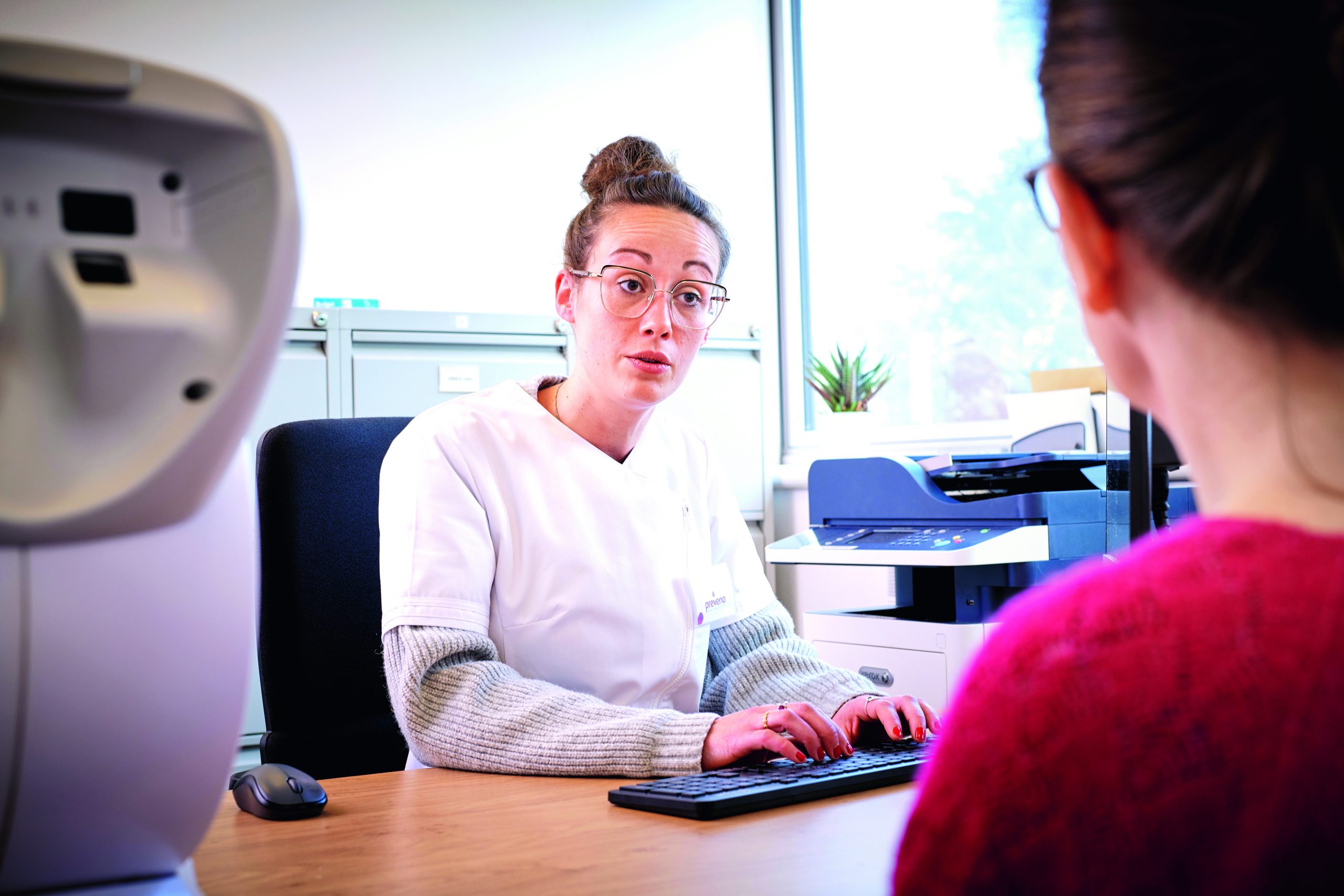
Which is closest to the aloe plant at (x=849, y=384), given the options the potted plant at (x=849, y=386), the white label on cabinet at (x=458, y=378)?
the potted plant at (x=849, y=386)

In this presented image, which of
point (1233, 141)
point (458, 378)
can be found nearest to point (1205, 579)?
point (1233, 141)

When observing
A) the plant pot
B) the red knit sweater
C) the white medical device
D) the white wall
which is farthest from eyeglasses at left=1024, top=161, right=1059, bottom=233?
the plant pot

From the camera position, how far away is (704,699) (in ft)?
5.08

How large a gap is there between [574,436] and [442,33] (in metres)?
2.56

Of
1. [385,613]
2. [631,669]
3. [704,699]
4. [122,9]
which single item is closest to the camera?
[385,613]

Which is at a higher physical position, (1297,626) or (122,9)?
(122,9)

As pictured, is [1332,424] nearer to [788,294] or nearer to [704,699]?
[704,699]

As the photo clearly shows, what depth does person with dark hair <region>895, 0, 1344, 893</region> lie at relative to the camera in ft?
1.27

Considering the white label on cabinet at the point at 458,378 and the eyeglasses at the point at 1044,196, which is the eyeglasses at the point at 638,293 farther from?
the white label on cabinet at the point at 458,378

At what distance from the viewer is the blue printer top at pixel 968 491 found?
1976 millimetres

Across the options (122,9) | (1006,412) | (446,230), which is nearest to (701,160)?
(446,230)

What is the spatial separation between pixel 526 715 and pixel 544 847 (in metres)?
0.33

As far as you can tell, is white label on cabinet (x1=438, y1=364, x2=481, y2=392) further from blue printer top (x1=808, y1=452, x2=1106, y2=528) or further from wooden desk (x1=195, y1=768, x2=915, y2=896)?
wooden desk (x1=195, y1=768, x2=915, y2=896)

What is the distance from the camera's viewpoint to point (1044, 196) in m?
0.58
